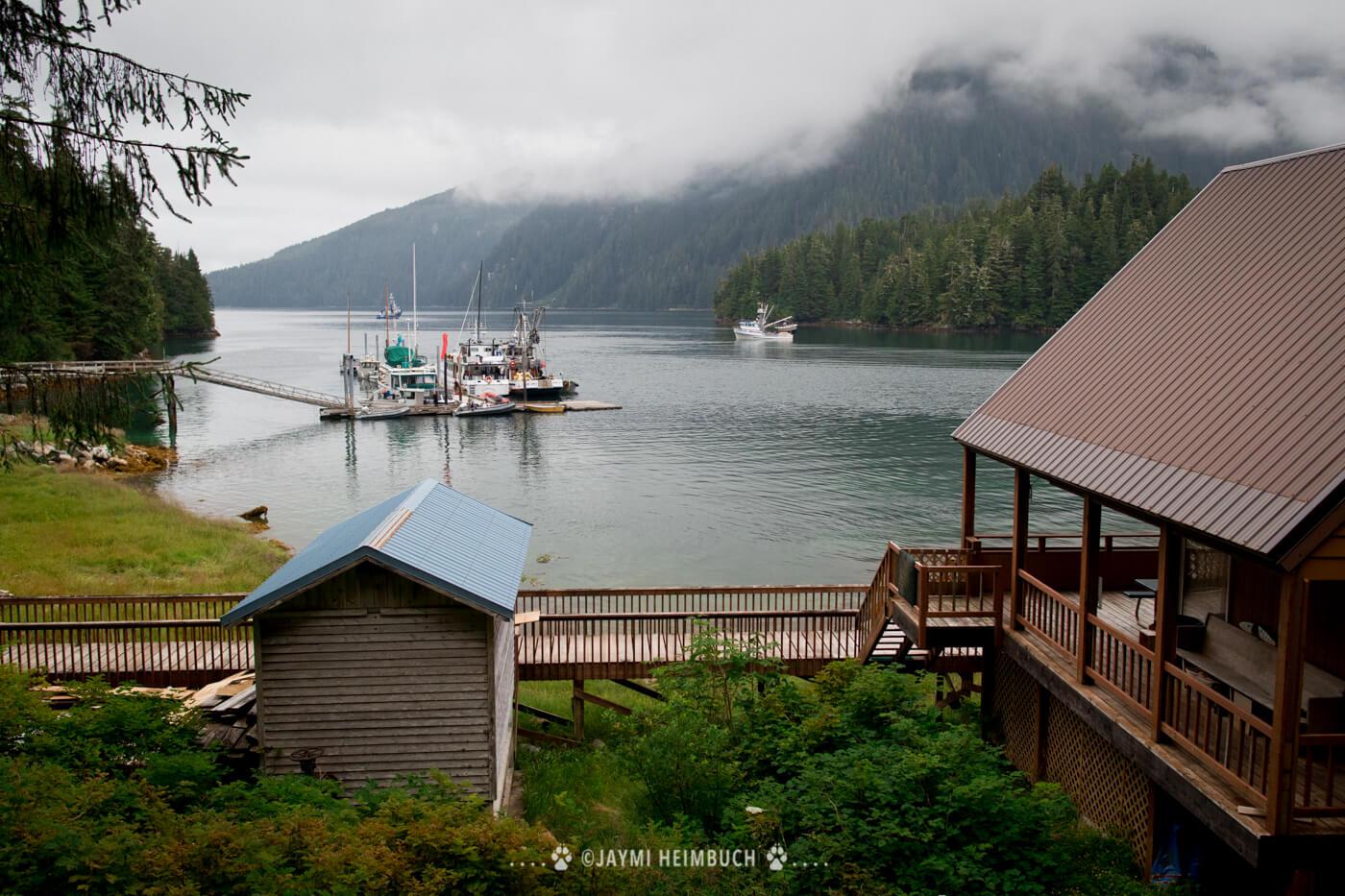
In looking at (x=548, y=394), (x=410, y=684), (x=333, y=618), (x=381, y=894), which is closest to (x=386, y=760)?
(x=410, y=684)

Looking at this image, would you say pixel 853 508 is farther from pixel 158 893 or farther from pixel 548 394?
pixel 548 394

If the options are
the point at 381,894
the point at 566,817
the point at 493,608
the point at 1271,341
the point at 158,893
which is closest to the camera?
the point at 158,893

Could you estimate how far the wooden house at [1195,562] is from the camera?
822 centimetres

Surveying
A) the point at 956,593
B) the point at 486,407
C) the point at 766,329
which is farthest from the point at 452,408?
the point at 766,329

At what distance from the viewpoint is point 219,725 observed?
13.4 m

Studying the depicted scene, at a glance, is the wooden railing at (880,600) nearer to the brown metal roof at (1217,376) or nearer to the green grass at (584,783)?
the brown metal roof at (1217,376)

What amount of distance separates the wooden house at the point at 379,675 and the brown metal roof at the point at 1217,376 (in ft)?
22.7

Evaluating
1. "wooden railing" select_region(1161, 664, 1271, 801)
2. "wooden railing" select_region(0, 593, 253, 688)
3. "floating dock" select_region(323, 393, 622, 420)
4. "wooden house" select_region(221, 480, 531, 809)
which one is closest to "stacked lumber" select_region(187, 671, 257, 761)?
"wooden house" select_region(221, 480, 531, 809)

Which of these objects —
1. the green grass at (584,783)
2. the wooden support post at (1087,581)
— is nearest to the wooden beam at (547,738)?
the green grass at (584,783)

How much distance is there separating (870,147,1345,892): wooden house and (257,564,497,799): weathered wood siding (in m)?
5.90

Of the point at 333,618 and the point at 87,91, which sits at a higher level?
the point at 87,91

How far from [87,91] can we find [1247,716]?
1045 cm

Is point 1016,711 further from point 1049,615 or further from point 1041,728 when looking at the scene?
point 1049,615

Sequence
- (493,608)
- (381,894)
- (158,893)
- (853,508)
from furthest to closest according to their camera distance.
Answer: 1. (853,508)
2. (493,608)
3. (381,894)
4. (158,893)
